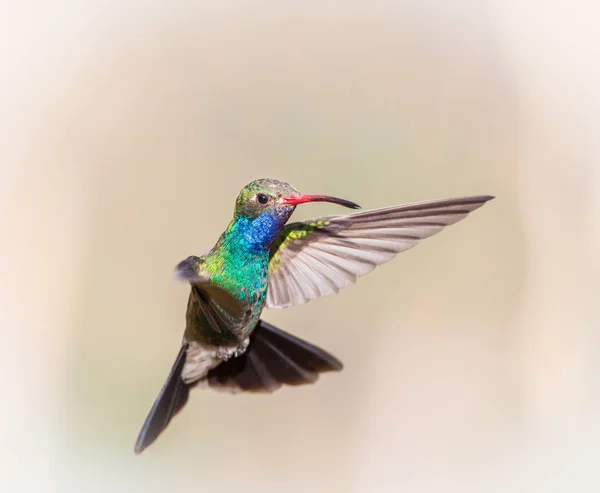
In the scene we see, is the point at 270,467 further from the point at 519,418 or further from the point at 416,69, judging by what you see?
the point at 416,69

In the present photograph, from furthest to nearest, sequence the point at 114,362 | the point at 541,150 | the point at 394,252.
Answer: the point at 541,150 < the point at 114,362 < the point at 394,252

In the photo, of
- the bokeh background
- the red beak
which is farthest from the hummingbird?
the bokeh background

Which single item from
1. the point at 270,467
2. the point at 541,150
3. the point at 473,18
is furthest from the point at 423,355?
the point at 473,18

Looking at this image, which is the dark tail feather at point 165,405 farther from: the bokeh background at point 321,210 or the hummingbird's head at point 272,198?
the bokeh background at point 321,210

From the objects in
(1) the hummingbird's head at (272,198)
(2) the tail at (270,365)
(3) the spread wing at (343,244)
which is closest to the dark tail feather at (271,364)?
(2) the tail at (270,365)

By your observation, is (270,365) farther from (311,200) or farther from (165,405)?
(311,200)

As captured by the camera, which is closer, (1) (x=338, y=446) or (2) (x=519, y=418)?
(1) (x=338, y=446)

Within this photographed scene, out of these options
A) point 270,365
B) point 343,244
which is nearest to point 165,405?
point 270,365
